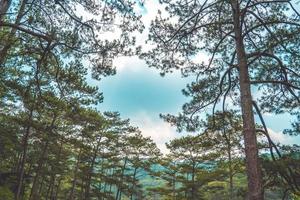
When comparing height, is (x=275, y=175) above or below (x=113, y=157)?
below

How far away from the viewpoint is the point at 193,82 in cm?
934

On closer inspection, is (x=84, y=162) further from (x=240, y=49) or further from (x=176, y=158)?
(x=240, y=49)

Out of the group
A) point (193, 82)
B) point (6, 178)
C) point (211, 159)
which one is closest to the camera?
point (193, 82)

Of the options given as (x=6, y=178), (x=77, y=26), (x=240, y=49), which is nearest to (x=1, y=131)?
(x=6, y=178)

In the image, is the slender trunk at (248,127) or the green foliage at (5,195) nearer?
the slender trunk at (248,127)

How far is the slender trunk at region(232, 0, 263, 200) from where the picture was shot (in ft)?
20.3

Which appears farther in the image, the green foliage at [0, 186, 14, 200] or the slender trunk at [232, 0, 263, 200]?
the green foliage at [0, 186, 14, 200]

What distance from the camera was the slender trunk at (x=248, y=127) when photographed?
20.3 ft

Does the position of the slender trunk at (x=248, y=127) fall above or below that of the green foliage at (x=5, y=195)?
above

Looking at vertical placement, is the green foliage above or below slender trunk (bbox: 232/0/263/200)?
below

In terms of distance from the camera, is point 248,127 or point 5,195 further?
point 5,195

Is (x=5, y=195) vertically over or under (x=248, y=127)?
under

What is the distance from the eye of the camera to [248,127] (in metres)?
6.71

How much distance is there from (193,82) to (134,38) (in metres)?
2.29
